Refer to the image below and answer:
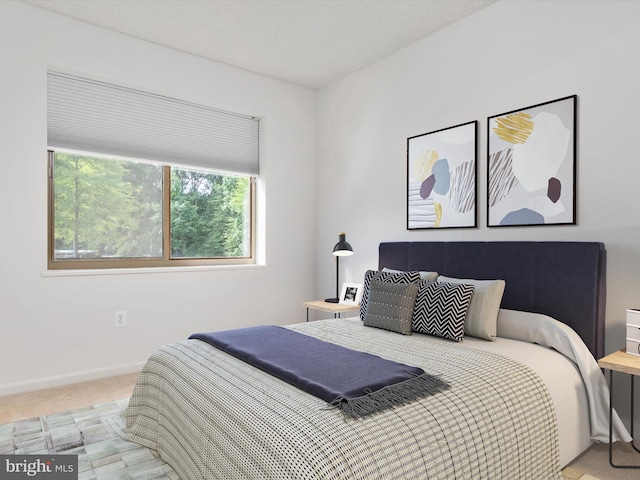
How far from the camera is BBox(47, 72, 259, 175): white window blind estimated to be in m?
3.22

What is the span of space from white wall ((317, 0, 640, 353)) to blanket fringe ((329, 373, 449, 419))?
1398 millimetres

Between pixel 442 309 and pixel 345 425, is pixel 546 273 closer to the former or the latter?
pixel 442 309

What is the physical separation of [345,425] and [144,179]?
305cm

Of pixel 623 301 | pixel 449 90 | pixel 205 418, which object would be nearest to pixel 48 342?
pixel 205 418

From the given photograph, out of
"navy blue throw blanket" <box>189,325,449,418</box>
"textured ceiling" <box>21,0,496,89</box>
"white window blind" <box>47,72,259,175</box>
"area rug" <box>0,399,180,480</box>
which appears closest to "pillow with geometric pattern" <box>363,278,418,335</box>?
"navy blue throw blanket" <box>189,325,449,418</box>

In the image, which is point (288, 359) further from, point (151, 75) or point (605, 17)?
point (151, 75)

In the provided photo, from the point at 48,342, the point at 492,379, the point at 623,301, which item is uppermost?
the point at 623,301

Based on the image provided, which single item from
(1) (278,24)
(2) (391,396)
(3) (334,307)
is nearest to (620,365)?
(2) (391,396)

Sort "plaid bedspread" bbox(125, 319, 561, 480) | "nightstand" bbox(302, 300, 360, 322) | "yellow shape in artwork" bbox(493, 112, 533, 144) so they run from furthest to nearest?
"nightstand" bbox(302, 300, 360, 322) < "yellow shape in artwork" bbox(493, 112, 533, 144) < "plaid bedspread" bbox(125, 319, 561, 480)

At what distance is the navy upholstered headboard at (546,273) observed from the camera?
2289mm

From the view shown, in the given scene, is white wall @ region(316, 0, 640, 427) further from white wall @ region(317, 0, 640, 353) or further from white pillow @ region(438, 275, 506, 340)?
white pillow @ region(438, 275, 506, 340)

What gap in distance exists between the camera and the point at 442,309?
7.97ft

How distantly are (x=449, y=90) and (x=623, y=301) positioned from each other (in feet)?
6.12

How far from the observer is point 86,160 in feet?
11.0
